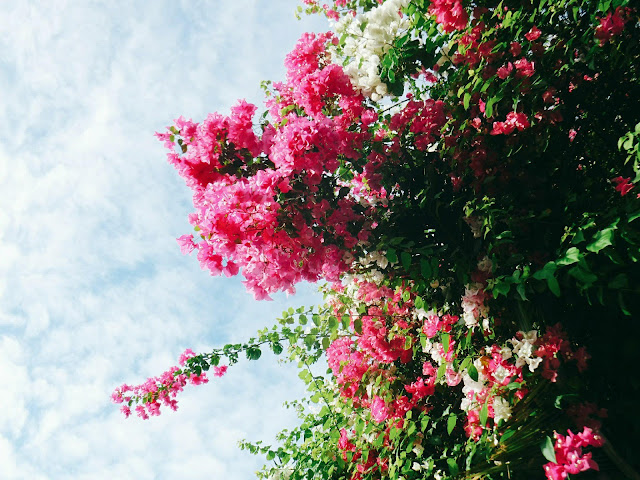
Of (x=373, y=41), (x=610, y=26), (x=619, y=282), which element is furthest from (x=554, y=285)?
(x=373, y=41)

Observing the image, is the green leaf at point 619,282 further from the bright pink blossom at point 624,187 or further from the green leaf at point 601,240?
the bright pink blossom at point 624,187

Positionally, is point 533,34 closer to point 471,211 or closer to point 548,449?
point 471,211

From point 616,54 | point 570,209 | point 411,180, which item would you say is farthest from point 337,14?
point 570,209

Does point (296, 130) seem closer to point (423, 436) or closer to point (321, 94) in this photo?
point (321, 94)

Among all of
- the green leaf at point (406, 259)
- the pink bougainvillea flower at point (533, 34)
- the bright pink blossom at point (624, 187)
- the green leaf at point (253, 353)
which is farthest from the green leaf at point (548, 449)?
the pink bougainvillea flower at point (533, 34)

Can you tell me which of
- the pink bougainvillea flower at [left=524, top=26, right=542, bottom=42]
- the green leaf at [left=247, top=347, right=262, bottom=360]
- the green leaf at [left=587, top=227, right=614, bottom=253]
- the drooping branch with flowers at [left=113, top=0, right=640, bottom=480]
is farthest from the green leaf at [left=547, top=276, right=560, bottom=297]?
the green leaf at [left=247, top=347, right=262, bottom=360]

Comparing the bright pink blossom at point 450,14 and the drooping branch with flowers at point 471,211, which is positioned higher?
the bright pink blossom at point 450,14

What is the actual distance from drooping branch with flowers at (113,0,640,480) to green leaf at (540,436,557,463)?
0.03 metres

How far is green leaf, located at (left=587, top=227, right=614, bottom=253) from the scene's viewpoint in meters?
1.89

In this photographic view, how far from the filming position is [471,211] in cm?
256

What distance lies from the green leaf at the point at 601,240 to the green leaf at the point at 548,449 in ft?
3.20

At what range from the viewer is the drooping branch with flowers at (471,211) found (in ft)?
7.74

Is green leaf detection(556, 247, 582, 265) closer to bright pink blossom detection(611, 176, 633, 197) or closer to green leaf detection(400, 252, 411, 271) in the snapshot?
bright pink blossom detection(611, 176, 633, 197)

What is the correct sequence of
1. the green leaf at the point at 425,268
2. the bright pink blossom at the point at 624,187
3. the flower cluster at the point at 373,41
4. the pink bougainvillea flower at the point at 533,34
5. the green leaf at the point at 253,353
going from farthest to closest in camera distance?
the green leaf at the point at 253,353
the flower cluster at the point at 373,41
the pink bougainvillea flower at the point at 533,34
the green leaf at the point at 425,268
the bright pink blossom at the point at 624,187
